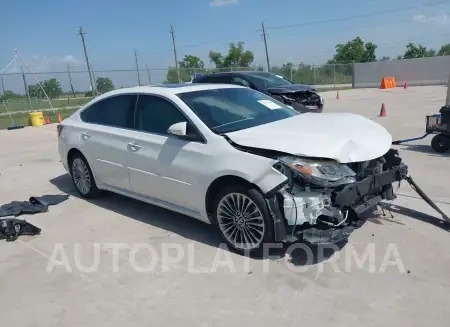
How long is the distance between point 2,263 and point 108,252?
1048mm

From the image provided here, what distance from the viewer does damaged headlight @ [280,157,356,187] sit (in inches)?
139

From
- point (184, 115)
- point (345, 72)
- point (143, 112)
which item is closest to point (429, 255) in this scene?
point (184, 115)

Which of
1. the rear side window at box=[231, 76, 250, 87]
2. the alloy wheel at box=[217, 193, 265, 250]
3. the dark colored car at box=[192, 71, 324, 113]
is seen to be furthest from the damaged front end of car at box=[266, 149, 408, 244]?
the rear side window at box=[231, 76, 250, 87]

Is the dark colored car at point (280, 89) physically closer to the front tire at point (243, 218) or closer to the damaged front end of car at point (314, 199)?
A: the front tire at point (243, 218)

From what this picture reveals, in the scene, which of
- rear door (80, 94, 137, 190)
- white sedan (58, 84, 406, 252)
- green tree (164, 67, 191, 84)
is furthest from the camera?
green tree (164, 67, 191, 84)

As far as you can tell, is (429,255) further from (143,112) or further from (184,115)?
(143,112)

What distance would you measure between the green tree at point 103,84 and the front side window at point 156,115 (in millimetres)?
22815

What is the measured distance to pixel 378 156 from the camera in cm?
389

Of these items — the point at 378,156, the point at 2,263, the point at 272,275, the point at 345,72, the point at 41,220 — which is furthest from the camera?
the point at 345,72

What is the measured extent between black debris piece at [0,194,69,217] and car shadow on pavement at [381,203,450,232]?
14.7ft

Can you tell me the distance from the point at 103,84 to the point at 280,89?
725 inches

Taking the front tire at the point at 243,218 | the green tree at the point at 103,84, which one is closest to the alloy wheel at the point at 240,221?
the front tire at the point at 243,218

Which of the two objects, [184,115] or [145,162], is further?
[145,162]

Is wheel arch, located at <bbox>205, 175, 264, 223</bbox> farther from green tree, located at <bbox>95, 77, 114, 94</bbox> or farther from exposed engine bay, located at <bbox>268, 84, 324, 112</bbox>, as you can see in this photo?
green tree, located at <bbox>95, 77, 114, 94</bbox>
